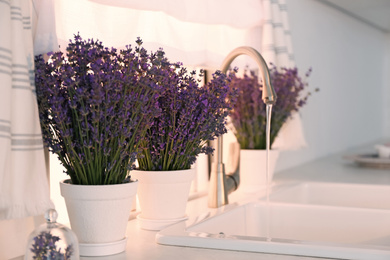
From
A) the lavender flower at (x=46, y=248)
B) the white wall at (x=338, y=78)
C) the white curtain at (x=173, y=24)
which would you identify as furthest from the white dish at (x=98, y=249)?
the white wall at (x=338, y=78)

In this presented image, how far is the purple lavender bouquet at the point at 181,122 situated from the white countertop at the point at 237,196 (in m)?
0.18

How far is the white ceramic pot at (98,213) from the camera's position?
108cm

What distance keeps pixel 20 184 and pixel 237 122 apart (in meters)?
1.05

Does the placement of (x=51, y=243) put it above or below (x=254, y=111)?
below

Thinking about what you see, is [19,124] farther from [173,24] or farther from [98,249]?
[173,24]

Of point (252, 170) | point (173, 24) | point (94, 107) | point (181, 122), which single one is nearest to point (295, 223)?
point (252, 170)

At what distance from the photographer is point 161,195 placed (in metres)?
1.35

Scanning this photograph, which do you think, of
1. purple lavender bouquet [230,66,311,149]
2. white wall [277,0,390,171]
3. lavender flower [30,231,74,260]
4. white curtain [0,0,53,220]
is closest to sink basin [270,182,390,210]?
purple lavender bouquet [230,66,311,149]

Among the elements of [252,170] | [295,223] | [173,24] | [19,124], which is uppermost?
[173,24]

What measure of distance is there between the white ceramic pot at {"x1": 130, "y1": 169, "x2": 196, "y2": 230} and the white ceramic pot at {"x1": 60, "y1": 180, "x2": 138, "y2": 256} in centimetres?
21

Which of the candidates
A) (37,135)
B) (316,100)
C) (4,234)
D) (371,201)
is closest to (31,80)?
(37,135)

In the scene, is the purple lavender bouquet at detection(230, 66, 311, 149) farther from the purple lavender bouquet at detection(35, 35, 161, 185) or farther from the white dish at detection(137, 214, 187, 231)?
the purple lavender bouquet at detection(35, 35, 161, 185)

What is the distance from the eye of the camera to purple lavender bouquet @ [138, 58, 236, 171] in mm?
1306

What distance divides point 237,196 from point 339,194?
0.45 meters
